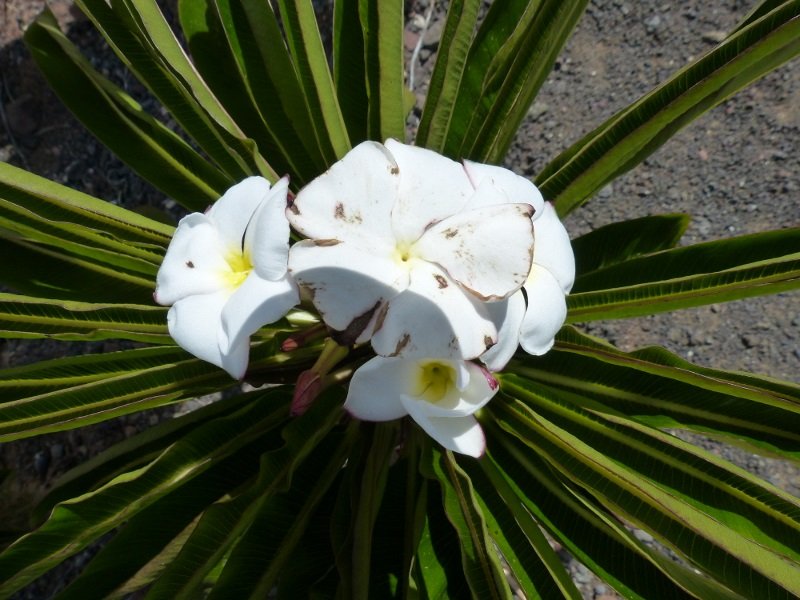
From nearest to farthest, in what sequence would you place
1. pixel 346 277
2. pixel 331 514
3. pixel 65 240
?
pixel 346 277 → pixel 65 240 → pixel 331 514

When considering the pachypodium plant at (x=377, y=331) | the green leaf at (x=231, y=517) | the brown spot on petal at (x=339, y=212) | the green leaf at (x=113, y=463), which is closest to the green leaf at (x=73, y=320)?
the pachypodium plant at (x=377, y=331)

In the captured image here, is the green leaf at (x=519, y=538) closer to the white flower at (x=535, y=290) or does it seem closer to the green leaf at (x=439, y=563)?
the green leaf at (x=439, y=563)

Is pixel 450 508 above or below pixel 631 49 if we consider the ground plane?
below

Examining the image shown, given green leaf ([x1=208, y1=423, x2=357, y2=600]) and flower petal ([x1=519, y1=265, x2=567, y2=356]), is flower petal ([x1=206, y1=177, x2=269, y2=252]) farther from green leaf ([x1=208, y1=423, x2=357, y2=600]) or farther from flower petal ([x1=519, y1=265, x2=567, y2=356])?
green leaf ([x1=208, y1=423, x2=357, y2=600])

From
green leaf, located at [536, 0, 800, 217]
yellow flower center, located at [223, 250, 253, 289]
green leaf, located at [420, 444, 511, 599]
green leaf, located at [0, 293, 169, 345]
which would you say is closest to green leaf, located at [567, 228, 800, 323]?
green leaf, located at [536, 0, 800, 217]

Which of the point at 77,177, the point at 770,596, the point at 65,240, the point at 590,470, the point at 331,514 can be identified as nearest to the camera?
the point at 770,596

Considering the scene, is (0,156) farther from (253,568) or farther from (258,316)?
(258,316)

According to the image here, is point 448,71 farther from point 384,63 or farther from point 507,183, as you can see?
point 507,183

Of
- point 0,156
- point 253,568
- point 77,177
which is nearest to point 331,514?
point 253,568
